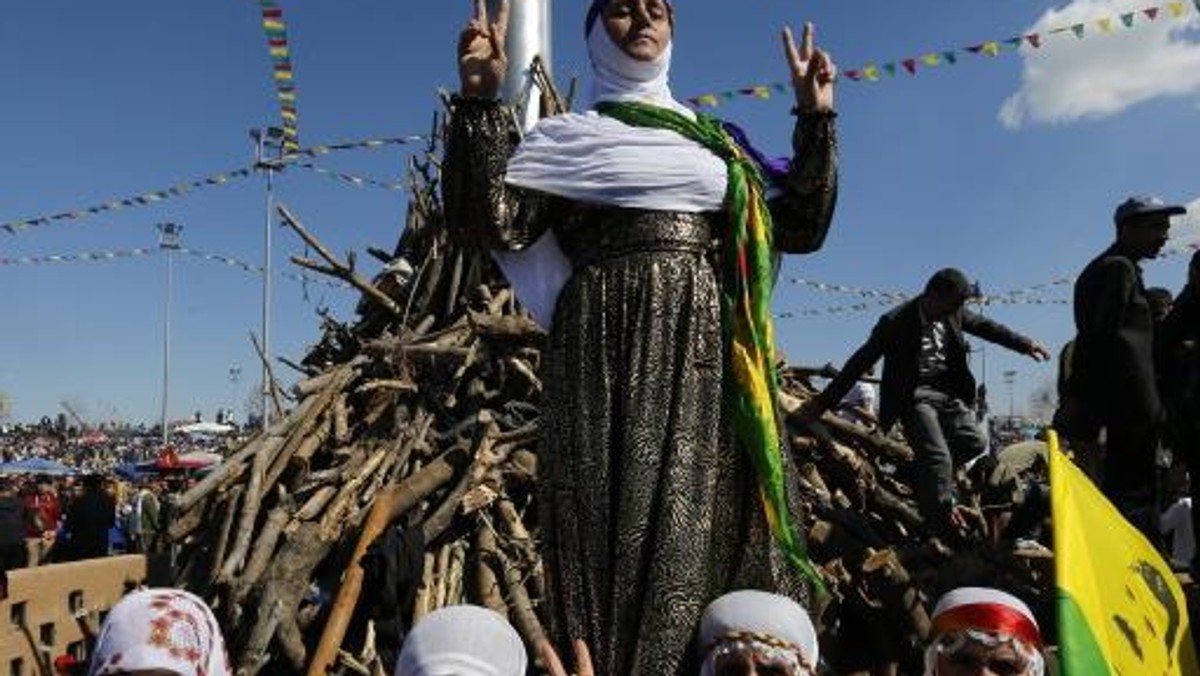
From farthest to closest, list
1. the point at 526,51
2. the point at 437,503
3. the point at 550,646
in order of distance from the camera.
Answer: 1. the point at 526,51
2. the point at 437,503
3. the point at 550,646

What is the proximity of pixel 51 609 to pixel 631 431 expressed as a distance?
2789mm

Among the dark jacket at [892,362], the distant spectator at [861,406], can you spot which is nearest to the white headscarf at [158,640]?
the dark jacket at [892,362]

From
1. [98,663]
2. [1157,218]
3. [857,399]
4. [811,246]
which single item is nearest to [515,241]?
[811,246]

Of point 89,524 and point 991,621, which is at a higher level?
point 991,621

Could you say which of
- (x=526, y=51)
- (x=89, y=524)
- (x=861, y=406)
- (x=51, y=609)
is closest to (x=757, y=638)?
(x=51, y=609)

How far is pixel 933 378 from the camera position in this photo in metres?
5.15

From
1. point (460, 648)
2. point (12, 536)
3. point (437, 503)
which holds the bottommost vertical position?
point (12, 536)

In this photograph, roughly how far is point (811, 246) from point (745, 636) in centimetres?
99

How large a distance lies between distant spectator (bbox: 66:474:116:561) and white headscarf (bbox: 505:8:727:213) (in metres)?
8.75

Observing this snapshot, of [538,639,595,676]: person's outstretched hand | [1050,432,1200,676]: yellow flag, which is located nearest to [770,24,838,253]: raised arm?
[1050,432,1200,676]: yellow flag

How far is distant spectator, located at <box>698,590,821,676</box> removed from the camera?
2.21 metres

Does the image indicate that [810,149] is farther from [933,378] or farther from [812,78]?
[933,378]

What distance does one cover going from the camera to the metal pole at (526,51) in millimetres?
7109

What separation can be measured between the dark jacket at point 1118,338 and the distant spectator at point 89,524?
28.0 feet
